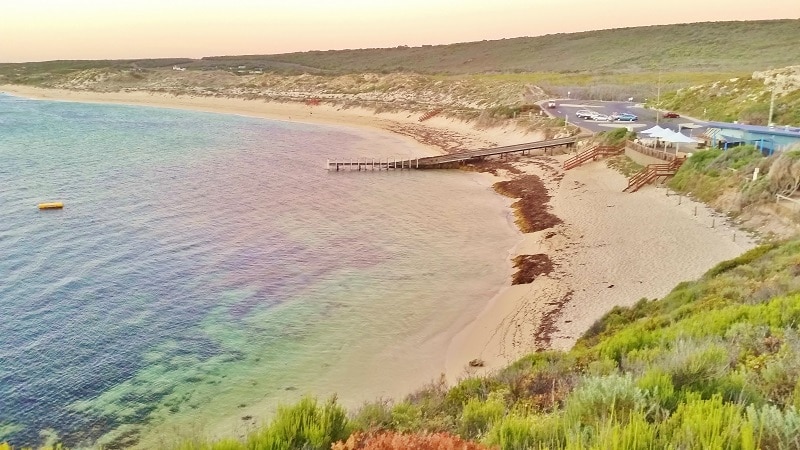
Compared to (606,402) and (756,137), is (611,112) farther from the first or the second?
(606,402)

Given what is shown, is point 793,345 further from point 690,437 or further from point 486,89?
point 486,89

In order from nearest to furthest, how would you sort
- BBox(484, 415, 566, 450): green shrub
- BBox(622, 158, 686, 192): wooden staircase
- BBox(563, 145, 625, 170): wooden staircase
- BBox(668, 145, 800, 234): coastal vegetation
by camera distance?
BBox(484, 415, 566, 450): green shrub, BBox(668, 145, 800, 234): coastal vegetation, BBox(622, 158, 686, 192): wooden staircase, BBox(563, 145, 625, 170): wooden staircase

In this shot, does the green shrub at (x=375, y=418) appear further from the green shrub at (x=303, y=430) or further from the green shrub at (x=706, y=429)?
the green shrub at (x=706, y=429)

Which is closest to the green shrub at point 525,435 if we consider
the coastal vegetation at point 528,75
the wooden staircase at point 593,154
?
the wooden staircase at point 593,154

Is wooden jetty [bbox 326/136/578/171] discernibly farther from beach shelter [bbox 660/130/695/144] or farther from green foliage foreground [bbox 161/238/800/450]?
green foliage foreground [bbox 161/238/800/450]

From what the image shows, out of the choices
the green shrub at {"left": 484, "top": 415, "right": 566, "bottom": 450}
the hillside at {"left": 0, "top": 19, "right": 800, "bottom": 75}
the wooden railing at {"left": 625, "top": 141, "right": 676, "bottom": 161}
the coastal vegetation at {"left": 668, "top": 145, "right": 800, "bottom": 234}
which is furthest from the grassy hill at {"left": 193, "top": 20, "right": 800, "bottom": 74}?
the green shrub at {"left": 484, "top": 415, "right": 566, "bottom": 450}

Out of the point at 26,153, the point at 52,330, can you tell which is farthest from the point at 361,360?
the point at 26,153
